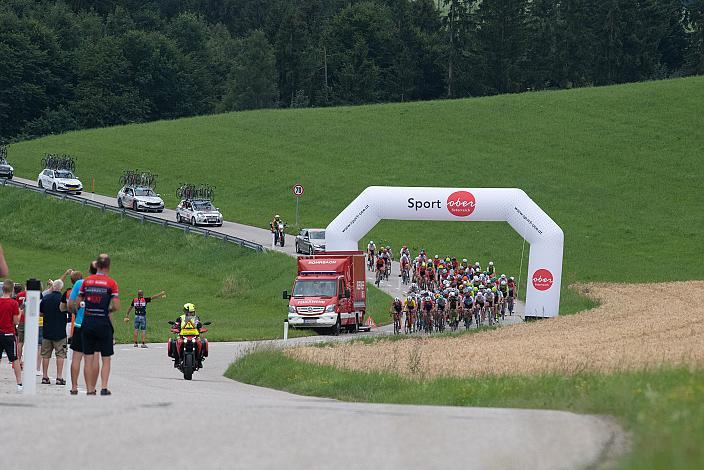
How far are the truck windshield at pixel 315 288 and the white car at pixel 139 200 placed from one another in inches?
1237

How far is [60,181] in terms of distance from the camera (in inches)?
2923

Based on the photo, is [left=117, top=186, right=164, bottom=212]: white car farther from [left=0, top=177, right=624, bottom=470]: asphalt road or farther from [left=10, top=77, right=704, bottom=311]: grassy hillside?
[left=0, top=177, right=624, bottom=470]: asphalt road

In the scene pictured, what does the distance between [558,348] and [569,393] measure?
12459 millimetres

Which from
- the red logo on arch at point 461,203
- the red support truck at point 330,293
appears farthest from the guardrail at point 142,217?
the red logo on arch at point 461,203

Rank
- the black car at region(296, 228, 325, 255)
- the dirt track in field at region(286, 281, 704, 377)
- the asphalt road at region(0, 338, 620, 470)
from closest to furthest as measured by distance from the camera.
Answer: the asphalt road at region(0, 338, 620, 470) < the dirt track in field at region(286, 281, 704, 377) < the black car at region(296, 228, 325, 255)

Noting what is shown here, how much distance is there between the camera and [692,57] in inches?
5007

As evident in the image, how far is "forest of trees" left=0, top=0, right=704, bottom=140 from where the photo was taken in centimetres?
11819

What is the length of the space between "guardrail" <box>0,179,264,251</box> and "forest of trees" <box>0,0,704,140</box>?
42799 millimetres

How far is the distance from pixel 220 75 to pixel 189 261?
273 ft

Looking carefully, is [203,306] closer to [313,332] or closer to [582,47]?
[313,332]

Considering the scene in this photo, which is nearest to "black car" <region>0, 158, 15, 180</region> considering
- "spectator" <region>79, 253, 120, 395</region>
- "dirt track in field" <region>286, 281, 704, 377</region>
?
"dirt track in field" <region>286, 281, 704, 377</region>

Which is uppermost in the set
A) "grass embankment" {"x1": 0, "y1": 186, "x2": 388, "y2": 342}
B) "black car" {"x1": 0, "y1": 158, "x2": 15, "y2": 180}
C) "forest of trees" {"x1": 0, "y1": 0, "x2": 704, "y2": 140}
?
"forest of trees" {"x1": 0, "y1": 0, "x2": 704, "y2": 140}

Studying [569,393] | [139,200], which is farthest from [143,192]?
[569,393]

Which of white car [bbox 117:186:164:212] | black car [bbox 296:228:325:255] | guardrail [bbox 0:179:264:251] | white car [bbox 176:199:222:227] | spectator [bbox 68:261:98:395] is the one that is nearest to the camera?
spectator [bbox 68:261:98:395]
